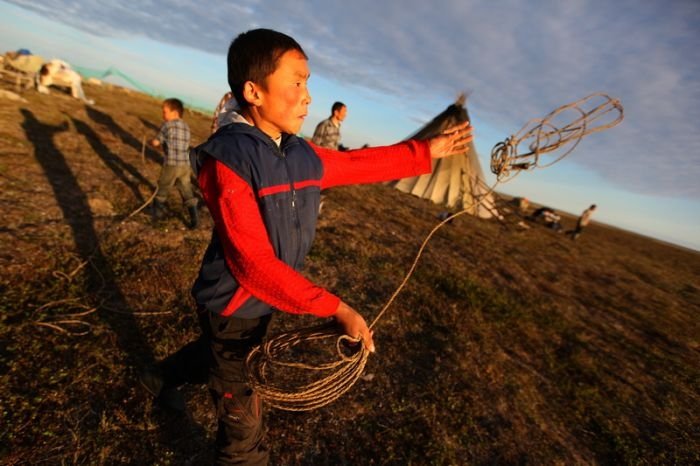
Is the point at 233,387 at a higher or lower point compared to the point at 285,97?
lower

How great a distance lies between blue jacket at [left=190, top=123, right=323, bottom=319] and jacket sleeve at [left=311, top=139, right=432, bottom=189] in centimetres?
20

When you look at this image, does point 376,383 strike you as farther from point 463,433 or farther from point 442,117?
point 442,117

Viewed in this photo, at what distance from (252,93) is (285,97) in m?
0.17

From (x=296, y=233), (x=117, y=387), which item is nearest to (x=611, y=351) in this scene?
(x=296, y=233)

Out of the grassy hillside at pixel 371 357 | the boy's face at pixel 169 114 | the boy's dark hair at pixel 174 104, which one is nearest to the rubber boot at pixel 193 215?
the grassy hillside at pixel 371 357

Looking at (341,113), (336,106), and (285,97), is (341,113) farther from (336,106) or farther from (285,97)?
(285,97)

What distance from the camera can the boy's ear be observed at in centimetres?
169

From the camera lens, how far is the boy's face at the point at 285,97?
1.67 metres

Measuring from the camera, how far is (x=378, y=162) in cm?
222

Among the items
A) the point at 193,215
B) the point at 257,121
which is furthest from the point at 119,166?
the point at 257,121

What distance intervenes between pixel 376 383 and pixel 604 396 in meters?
3.54

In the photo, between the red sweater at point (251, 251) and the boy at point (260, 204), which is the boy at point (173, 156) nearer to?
the boy at point (260, 204)

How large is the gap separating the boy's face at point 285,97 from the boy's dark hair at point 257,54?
0.10ft

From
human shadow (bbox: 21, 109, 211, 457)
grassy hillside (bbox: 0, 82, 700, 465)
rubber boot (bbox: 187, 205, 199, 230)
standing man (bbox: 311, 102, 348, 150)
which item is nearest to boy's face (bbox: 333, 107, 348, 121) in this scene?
standing man (bbox: 311, 102, 348, 150)
